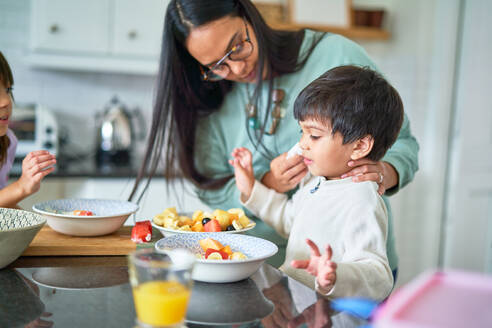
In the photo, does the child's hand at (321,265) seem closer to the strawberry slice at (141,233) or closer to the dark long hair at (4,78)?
the strawberry slice at (141,233)

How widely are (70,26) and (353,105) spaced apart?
2302 millimetres

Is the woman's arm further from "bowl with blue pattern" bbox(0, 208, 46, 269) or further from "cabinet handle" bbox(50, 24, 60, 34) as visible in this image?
"cabinet handle" bbox(50, 24, 60, 34)

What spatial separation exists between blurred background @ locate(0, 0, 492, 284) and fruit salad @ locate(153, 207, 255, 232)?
1.63 meters

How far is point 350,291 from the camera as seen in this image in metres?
0.97

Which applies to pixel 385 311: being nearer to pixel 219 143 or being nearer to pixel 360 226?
pixel 360 226

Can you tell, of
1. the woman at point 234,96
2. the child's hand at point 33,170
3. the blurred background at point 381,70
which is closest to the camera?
the child's hand at point 33,170

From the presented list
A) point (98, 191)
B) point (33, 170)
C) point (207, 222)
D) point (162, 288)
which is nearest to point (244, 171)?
point (207, 222)

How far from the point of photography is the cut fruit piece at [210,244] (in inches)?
39.6

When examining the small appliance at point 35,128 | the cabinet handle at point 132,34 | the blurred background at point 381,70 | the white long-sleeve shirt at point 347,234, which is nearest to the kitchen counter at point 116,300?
the white long-sleeve shirt at point 347,234

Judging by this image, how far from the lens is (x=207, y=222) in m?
1.20

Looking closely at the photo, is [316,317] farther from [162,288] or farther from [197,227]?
[197,227]

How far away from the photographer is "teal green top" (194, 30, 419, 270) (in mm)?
1484

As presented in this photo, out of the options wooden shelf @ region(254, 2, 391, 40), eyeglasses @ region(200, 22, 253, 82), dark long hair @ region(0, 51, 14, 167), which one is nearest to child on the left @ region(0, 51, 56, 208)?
dark long hair @ region(0, 51, 14, 167)

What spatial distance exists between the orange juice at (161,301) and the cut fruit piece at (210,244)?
1.20 ft
